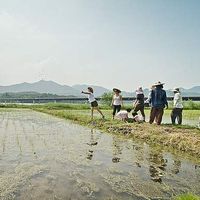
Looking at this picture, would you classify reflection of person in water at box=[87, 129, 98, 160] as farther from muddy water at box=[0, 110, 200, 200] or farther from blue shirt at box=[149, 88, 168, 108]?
blue shirt at box=[149, 88, 168, 108]

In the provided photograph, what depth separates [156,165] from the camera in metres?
7.59

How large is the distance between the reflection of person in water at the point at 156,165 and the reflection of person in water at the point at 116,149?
2.81 ft

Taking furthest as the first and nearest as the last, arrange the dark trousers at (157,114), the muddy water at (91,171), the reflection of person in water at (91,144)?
the dark trousers at (157,114), the reflection of person in water at (91,144), the muddy water at (91,171)

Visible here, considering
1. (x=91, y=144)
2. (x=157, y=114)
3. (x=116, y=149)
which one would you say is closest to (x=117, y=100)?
(x=157, y=114)

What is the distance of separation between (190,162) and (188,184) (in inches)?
83.1

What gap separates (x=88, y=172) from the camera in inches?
267

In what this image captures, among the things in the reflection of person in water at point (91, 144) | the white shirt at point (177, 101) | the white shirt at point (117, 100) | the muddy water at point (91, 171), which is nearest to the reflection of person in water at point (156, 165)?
the muddy water at point (91, 171)

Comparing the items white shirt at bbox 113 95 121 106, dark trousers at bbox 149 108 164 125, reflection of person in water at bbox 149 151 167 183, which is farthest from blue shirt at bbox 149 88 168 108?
reflection of person in water at bbox 149 151 167 183

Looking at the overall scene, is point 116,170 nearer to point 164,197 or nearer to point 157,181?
point 157,181

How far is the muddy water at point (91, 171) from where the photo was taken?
17.9ft

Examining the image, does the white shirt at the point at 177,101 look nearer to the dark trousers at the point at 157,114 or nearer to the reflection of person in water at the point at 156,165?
the dark trousers at the point at 157,114

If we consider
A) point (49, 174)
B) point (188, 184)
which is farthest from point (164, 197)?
point (49, 174)

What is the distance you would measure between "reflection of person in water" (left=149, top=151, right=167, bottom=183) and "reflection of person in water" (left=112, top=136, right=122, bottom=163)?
86 centimetres

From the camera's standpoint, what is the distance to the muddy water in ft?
17.9
